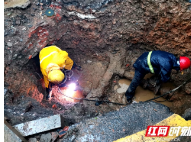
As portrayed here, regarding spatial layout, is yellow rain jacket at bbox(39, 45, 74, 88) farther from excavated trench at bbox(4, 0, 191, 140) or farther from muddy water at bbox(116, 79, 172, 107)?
muddy water at bbox(116, 79, 172, 107)

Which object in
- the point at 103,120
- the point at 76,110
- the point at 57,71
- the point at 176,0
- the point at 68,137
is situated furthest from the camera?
the point at 76,110

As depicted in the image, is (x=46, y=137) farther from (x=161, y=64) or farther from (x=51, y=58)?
(x=161, y=64)

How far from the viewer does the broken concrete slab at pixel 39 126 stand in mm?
2549

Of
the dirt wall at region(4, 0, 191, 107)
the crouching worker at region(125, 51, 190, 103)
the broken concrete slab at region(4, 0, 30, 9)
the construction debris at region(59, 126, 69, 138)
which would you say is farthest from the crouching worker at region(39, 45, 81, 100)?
the crouching worker at region(125, 51, 190, 103)

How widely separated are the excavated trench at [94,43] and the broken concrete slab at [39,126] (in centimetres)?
44

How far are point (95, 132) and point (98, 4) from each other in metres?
3.08

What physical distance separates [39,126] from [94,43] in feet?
9.28

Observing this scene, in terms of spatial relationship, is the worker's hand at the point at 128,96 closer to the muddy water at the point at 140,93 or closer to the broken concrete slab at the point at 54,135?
the muddy water at the point at 140,93

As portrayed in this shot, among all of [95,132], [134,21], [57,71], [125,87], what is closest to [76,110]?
[57,71]

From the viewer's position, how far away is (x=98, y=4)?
404cm

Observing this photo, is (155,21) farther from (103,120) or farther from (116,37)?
(103,120)

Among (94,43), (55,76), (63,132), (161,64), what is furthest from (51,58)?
(161,64)

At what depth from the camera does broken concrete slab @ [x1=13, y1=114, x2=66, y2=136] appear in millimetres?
2549

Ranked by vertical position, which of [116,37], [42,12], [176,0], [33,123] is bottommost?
[33,123]
